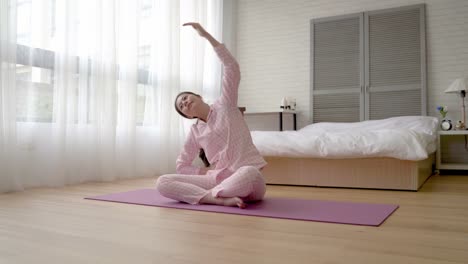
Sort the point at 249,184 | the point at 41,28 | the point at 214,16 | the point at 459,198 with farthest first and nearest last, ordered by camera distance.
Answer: the point at 214,16 → the point at 41,28 → the point at 459,198 → the point at 249,184

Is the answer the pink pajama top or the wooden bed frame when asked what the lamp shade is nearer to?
the wooden bed frame

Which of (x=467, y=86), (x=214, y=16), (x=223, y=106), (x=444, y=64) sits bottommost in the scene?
(x=223, y=106)

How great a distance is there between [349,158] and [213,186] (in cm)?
129

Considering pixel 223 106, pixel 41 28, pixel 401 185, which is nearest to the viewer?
pixel 223 106

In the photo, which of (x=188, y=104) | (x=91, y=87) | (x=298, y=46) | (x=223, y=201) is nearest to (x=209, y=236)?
(x=223, y=201)

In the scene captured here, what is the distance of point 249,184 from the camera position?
2141 mm

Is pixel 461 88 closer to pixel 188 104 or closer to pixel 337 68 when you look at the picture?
pixel 337 68

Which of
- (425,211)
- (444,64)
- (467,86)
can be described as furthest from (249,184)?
(444,64)

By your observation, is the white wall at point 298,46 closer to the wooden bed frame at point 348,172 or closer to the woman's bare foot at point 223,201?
the wooden bed frame at point 348,172

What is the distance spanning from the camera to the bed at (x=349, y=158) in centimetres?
297

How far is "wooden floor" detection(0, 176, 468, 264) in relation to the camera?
1299 millimetres

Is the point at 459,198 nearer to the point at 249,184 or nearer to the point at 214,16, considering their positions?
the point at 249,184

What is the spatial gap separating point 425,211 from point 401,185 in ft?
2.95

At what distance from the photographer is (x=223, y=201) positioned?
2229mm
